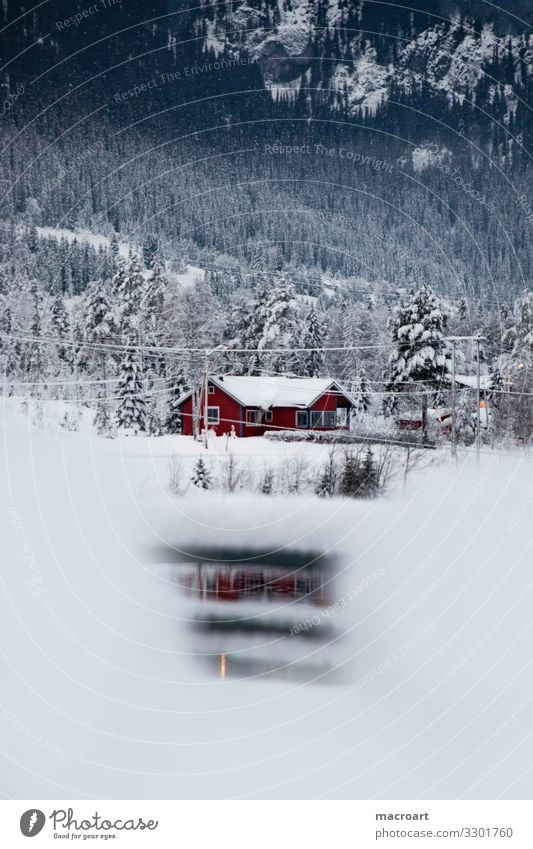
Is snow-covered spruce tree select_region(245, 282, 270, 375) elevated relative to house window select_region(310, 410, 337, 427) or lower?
elevated

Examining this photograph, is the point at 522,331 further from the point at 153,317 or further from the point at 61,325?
the point at 61,325

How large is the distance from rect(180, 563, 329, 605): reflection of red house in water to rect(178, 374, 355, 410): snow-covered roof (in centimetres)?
647

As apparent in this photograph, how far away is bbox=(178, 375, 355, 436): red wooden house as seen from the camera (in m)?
24.2

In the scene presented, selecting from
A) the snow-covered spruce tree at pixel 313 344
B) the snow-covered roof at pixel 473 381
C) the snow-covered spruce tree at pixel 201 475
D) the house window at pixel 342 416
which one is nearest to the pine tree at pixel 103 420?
the snow-covered spruce tree at pixel 201 475

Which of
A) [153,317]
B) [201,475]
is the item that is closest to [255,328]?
[153,317]

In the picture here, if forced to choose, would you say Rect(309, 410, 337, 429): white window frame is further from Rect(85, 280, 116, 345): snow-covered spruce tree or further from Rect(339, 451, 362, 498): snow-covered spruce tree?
Rect(85, 280, 116, 345): snow-covered spruce tree

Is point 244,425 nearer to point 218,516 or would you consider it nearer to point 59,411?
point 218,516

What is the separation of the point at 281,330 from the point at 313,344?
151 cm

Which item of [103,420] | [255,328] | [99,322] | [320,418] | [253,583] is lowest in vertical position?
[253,583]

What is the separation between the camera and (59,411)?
26.9 metres

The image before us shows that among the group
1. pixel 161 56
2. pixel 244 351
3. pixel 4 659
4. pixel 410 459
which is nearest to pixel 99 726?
pixel 4 659

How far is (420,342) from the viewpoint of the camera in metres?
24.2

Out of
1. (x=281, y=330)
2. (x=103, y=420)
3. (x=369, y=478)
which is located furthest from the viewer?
(x=281, y=330)

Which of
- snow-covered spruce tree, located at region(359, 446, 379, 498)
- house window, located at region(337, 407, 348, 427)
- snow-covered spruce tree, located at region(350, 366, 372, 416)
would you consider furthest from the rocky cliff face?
snow-covered spruce tree, located at region(359, 446, 379, 498)
